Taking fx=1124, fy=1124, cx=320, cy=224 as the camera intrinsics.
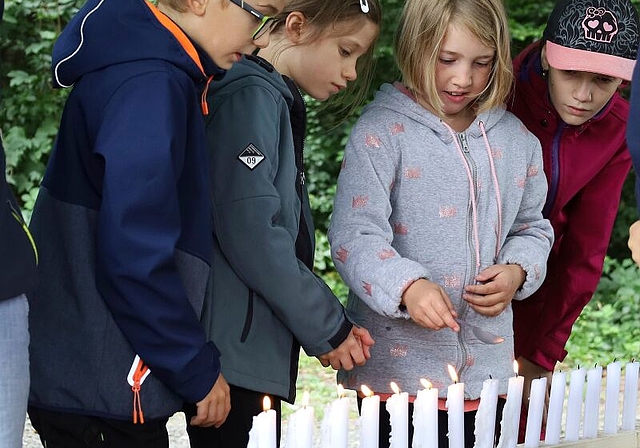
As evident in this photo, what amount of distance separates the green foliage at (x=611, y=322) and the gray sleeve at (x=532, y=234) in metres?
4.47

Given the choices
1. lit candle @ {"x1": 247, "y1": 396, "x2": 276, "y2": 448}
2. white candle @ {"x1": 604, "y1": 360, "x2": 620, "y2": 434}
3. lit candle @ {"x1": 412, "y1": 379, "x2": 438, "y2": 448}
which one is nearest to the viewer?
lit candle @ {"x1": 247, "y1": 396, "x2": 276, "y2": 448}

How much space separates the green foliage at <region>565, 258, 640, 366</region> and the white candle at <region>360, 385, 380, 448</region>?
17.2 feet

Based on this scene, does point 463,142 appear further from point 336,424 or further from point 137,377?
point 137,377

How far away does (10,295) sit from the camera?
2266mm

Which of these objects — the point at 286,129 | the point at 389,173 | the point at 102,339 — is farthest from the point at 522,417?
the point at 102,339

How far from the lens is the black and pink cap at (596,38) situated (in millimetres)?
3346

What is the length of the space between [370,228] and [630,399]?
0.99 metres

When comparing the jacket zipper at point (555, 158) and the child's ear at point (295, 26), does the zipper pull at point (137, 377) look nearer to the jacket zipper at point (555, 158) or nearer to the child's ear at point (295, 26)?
the child's ear at point (295, 26)

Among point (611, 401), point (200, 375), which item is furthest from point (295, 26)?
point (611, 401)

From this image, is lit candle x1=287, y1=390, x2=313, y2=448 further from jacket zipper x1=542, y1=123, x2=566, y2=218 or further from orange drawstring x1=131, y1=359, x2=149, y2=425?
jacket zipper x1=542, y1=123, x2=566, y2=218

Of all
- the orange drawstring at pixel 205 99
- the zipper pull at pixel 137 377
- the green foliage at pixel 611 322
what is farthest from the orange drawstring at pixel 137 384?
the green foliage at pixel 611 322

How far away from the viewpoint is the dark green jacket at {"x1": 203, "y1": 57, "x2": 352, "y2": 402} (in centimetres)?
286

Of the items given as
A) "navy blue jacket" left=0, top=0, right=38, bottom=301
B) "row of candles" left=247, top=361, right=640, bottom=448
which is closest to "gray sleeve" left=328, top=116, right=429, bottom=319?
"row of candles" left=247, top=361, right=640, bottom=448

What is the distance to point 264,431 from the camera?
2404 millimetres
